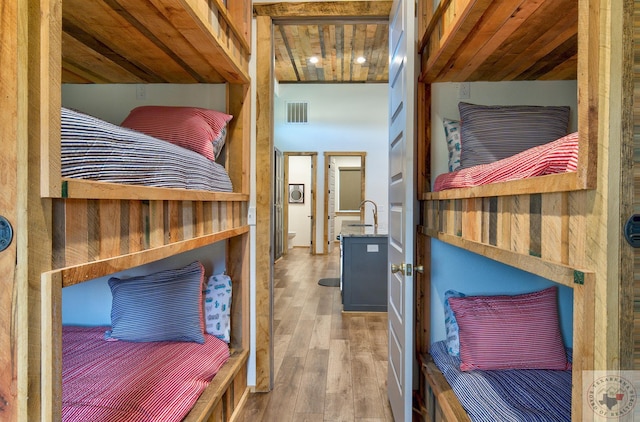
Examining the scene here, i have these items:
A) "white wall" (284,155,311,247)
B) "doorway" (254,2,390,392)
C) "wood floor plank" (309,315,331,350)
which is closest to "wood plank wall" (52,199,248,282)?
"doorway" (254,2,390,392)

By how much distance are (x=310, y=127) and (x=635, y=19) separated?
774 cm

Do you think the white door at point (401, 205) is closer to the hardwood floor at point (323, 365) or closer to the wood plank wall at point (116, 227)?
the hardwood floor at point (323, 365)

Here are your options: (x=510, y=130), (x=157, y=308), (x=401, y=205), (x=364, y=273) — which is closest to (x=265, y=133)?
(x=401, y=205)

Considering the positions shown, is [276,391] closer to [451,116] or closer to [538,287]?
[538,287]

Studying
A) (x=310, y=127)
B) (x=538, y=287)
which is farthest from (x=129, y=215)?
(x=310, y=127)

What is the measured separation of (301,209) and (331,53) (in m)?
4.84

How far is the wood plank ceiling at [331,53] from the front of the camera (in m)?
5.16

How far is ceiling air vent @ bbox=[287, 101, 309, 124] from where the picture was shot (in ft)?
26.4

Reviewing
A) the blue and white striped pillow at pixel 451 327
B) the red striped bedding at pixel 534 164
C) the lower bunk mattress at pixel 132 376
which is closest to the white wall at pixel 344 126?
the blue and white striped pillow at pixel 451 327

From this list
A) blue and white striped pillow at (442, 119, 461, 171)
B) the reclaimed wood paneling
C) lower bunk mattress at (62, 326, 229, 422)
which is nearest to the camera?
lower bunk mattress at (62, 326, 229, 422)

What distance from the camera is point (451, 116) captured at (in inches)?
84.3

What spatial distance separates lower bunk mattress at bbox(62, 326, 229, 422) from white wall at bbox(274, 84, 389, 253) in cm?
636

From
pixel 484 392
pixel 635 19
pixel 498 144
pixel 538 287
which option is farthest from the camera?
pixel 538 287

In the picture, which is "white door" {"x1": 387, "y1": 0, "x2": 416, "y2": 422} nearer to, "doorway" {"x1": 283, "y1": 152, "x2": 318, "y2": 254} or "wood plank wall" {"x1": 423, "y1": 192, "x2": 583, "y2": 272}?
"wood plank wall" {"x1": 423, "y1": 192, "x2": 583, "y2": 272}
